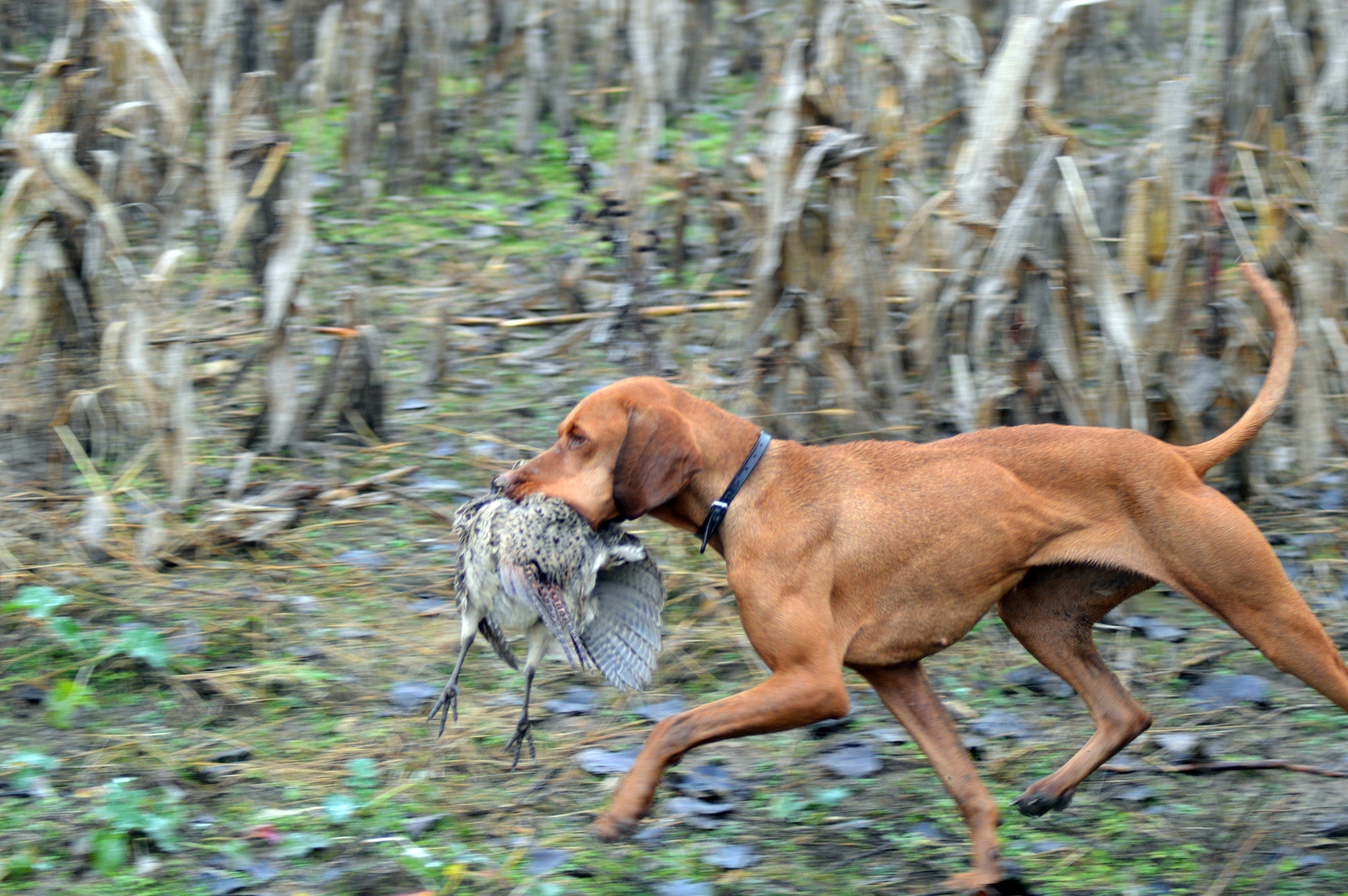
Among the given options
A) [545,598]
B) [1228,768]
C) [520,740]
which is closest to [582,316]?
[520,740]

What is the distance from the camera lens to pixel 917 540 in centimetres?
364

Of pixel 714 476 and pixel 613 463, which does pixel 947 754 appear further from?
pixel 613 463

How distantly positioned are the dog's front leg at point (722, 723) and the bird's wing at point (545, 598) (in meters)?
0.33

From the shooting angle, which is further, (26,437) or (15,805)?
(26,437)

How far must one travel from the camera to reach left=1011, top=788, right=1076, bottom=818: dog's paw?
12.5ft

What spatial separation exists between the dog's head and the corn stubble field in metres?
0.97

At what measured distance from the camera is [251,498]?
5.35 metres

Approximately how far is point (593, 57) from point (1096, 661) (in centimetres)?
637

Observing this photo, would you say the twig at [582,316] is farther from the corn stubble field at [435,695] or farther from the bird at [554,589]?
the bird at [554,589]

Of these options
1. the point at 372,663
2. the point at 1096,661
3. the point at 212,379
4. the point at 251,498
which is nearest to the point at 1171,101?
the point at 1096,661

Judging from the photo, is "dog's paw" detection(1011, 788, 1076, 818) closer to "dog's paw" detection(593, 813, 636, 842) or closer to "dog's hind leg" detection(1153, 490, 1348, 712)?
Answer: "dog's hind leg" detection(1153, 490, 1348, 712)

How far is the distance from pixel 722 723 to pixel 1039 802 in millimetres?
1119

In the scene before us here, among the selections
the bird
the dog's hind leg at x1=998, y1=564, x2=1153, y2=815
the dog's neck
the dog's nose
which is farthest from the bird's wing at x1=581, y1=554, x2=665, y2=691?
the dog's hind leg at x1=998, y1=564, x2=1153, y2=815

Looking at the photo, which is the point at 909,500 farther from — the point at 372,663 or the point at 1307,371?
the point at 1307,371
